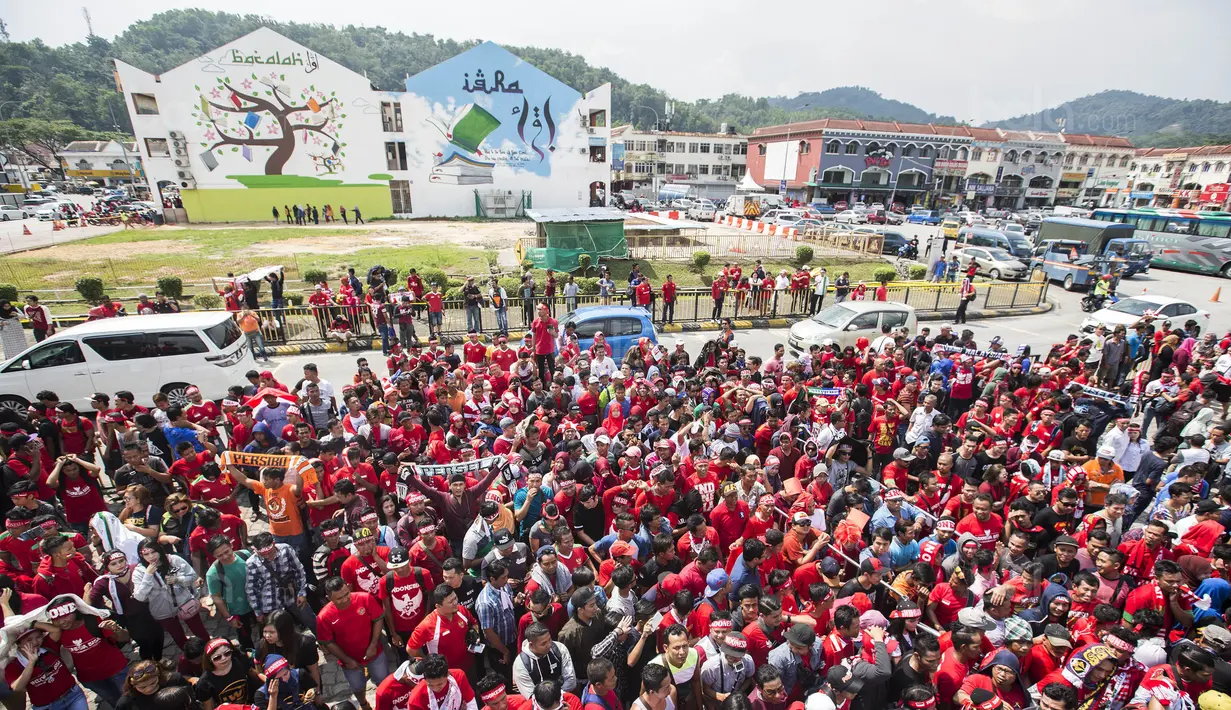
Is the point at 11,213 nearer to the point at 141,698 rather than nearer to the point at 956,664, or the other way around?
the point at 141,698

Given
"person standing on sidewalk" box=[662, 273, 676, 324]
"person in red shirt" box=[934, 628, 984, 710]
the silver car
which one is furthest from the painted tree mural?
"person in red shirt" box=[934, 628, 984, 710]

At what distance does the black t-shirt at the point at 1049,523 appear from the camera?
5.57 metres

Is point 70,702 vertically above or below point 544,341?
below

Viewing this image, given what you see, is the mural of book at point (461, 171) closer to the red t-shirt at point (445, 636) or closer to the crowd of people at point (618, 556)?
the crowd of people at point (618, 556)

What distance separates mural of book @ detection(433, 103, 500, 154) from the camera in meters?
42.6

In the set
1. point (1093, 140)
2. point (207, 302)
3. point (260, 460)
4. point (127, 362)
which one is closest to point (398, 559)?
point (260, 460)

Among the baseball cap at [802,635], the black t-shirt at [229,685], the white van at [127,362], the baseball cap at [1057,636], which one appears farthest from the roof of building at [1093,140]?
the black t-shirt at [229,685]

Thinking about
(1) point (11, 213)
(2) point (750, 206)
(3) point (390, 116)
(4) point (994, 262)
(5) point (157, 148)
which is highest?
(3) point (390, 116)

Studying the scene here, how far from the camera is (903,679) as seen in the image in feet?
12.8

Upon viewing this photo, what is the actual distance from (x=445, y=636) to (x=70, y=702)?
8.38ft

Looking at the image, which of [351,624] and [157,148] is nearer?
[351,624]

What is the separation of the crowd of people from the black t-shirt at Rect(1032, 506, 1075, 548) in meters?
0.04

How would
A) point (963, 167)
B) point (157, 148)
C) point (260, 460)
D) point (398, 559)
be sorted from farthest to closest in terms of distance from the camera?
1. point (963, 167)
2. point (157, 148)
3. point (260, 460)
4. point (398, 559)

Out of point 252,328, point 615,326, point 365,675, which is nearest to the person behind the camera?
point 365,675
